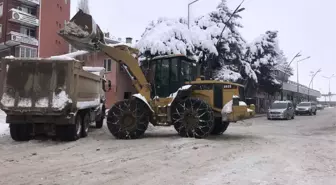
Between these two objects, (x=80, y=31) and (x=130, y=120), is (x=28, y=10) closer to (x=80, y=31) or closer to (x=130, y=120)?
(x=80, y=31)

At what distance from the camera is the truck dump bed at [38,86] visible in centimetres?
1246

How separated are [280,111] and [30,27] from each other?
28699mm

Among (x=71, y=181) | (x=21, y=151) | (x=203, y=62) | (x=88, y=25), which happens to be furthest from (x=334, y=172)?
(x=203, y=62)

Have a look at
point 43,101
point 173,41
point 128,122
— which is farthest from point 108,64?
point 43,101

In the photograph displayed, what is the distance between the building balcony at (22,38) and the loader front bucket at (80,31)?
29.7 meters

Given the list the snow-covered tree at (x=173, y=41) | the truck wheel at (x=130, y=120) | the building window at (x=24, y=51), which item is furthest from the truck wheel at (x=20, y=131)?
the building window at (x=24, y=51)

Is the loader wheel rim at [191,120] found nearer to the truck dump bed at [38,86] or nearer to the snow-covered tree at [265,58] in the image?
the truck dump bed at [38,86]

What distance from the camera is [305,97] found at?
317 feet

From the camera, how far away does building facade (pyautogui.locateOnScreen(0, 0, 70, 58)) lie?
41438 millimetres

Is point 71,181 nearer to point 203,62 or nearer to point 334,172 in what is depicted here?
point 334,172

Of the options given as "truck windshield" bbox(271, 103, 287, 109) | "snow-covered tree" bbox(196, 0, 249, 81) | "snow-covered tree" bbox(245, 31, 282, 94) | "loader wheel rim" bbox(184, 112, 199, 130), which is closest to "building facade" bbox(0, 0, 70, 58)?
"snow-covered tree" bbox(196, 0, 249, 81)

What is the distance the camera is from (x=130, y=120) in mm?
14391

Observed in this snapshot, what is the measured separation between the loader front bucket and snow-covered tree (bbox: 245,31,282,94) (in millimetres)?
28850

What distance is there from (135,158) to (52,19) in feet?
133
